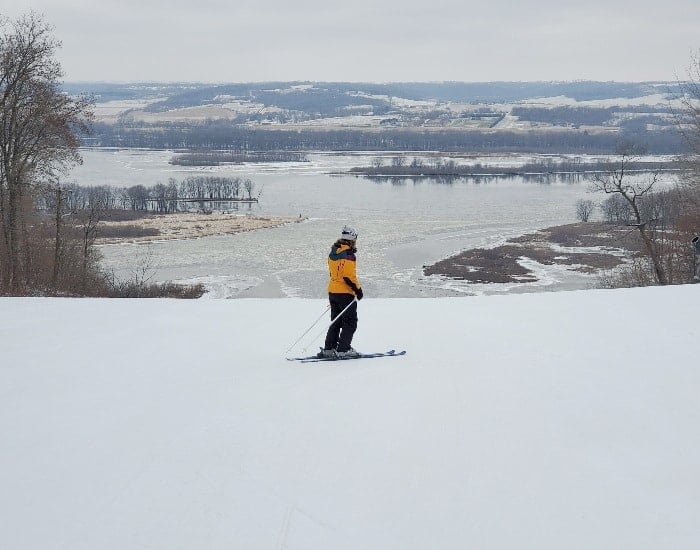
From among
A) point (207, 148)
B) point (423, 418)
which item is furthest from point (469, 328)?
point (207, 148)

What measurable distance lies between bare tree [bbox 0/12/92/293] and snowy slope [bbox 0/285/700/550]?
12.2 metres

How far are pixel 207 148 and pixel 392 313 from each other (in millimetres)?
107249

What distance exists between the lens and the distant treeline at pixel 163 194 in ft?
173

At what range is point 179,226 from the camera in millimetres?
45188

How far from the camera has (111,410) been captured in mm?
5078

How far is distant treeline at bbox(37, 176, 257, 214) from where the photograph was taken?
5275 cm

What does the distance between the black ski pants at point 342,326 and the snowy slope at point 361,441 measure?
24cm

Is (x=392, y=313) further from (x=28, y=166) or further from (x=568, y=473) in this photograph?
(x=28, y=166)

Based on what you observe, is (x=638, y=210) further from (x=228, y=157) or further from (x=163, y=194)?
(x=228, y=157)

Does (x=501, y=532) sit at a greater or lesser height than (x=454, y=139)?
lesser

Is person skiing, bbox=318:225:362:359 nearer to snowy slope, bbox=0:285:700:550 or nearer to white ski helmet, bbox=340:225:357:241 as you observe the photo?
white ski helmet, bbox=340:225:357:241

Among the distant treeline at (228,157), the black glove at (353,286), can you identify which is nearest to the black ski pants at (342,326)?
the black glove at (353,286)

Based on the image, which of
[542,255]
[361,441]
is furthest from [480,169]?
[361,441]

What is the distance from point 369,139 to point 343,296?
118587 millimetres
